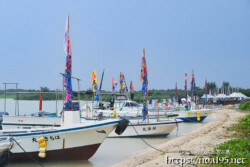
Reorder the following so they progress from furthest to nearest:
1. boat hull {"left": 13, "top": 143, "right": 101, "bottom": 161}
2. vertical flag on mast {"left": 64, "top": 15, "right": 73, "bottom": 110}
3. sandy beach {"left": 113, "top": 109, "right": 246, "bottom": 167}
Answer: vertical flag on mast {"left": 64, "top": 15, "right": 73, "bottom": 110} → boat hull {"left": 13, "top": 143, "right": 101, "bottom": 161} → sandy beach {"left": 113, "top": 109, "right": 246, "bottom": 167}

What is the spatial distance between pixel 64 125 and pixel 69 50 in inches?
107

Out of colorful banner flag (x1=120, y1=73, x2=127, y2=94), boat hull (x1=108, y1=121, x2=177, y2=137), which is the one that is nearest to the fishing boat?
boat hull (x1=108, y1=121, x2=177, y2=137)

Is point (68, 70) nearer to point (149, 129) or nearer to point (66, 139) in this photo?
point (66, 139)

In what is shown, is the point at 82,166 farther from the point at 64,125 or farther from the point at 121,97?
the point at 121,97

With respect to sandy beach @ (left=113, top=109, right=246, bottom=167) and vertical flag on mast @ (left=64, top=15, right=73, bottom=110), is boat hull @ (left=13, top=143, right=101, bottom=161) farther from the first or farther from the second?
vertical flag on mast @ (left=64, top=15, right=73, bottom=110)

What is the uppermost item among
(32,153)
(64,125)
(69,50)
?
(69,50)

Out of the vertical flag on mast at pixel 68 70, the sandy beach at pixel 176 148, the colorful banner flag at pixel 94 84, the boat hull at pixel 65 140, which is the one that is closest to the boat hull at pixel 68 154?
the boat hull at pixel 65 140

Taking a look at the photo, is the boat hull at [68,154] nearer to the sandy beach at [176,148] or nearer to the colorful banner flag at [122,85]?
the sandy beach at [176,148]

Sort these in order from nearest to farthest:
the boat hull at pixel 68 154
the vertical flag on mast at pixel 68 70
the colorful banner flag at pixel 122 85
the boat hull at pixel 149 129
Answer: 1. the boat hull at pixel 68 154
2. the vertical flag on mast at pixel 68 70
3. the boat hull at pixel 149 129
4. the colorful banner flag at pixel 122 85

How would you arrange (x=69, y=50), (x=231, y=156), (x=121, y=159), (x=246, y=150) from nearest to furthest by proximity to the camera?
(x=231, y=156) < (x=246, y=150) < (x=69, y=50) < (x=121, y=159)

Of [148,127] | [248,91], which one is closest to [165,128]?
[148,127]

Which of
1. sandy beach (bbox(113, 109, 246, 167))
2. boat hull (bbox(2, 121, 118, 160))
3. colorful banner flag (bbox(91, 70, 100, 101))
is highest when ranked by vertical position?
colorful banner flag (bbox(91, 70, 100, 101))

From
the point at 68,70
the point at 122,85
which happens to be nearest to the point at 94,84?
the point at 122,85

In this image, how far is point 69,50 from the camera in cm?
943
